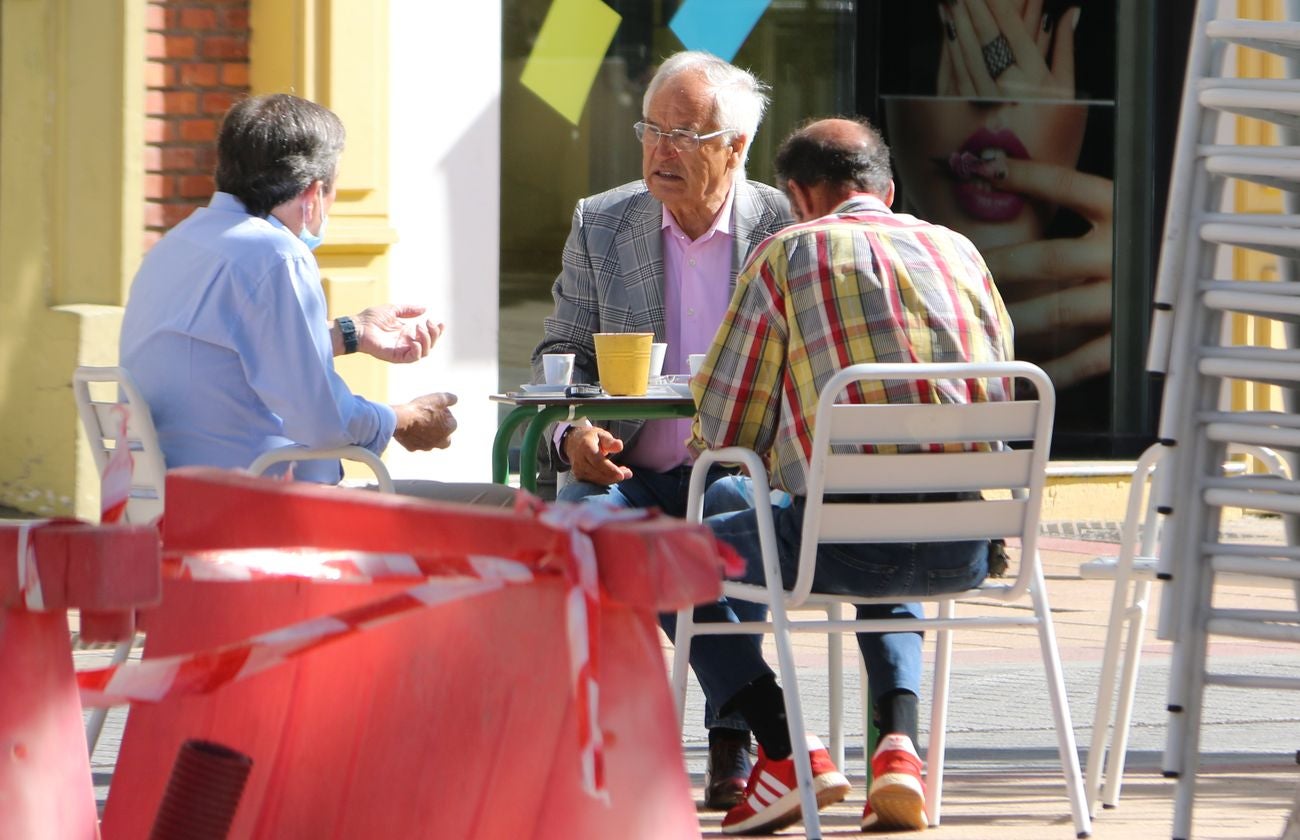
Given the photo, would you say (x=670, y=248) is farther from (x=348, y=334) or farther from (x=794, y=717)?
(x=794, y=717)

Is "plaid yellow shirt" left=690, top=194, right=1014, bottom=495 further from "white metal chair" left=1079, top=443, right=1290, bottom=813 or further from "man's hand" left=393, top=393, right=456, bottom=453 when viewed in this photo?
"man's hand" left=393, top=393, right=456, bottom=453

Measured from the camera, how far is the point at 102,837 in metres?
2.32

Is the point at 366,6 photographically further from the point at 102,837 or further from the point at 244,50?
the point at 102,837

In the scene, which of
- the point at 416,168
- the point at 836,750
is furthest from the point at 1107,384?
the point at 836,750

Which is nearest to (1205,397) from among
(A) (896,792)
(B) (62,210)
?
(A) (896,792)

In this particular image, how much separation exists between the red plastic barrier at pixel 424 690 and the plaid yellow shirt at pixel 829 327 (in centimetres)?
171

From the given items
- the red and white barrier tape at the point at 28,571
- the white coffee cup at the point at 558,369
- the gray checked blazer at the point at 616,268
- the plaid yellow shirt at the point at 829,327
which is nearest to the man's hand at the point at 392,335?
the white coffee cup at the point at 558,369

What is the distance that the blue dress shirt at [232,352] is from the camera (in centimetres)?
419

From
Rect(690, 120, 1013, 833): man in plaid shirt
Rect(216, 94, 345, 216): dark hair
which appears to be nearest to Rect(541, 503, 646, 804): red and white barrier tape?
Rect(690, 120, 1013, 833): man in plaid shirt

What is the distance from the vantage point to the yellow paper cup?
13.9 feet

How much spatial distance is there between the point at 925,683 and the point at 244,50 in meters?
4.12

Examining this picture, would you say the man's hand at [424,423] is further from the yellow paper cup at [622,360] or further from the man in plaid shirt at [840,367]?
the man in plaid shirt at [840,367]

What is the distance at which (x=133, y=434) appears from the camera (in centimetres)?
407

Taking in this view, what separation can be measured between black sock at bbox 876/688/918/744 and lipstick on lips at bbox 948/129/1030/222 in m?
6.34
